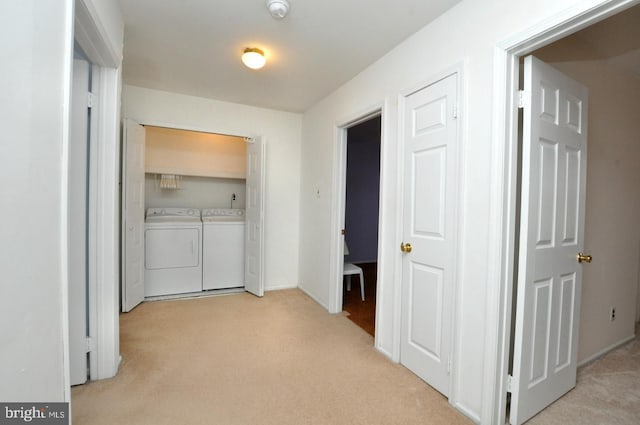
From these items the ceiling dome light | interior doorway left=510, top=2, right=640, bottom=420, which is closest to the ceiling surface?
the ceiling dome light

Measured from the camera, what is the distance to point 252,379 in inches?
75.2

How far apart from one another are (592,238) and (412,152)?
5.01ft

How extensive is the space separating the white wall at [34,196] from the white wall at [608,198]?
2.68 m

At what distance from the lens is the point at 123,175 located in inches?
113

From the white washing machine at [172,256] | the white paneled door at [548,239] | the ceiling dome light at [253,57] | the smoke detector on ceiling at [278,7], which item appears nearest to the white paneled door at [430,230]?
the white paneled door at [548,239]

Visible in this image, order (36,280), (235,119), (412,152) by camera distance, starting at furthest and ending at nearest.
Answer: (235,119) → (412,152) → (36,280)

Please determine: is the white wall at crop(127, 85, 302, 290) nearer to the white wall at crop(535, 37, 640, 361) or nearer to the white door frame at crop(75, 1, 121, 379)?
the white door frame at crop(75, 1, 121, 379)

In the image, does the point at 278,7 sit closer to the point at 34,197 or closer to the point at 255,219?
the point at 34,197

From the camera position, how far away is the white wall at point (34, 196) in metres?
0.82

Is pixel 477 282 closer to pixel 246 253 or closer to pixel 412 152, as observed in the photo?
pixel 412 152

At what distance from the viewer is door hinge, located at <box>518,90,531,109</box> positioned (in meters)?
1.49

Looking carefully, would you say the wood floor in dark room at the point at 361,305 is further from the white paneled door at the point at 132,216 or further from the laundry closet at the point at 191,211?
the white paneled door at the point at 132,216

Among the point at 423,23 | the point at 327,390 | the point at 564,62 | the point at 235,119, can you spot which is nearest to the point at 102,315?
the point at 327,390

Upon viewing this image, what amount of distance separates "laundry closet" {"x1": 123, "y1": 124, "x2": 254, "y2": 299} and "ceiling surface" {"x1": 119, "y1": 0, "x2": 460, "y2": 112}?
956 millimetres
